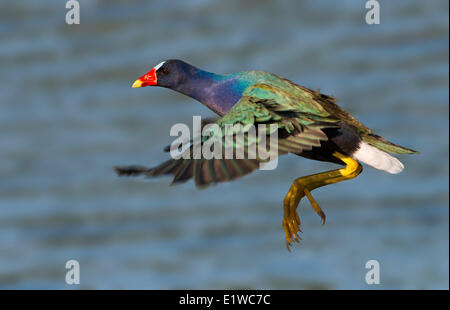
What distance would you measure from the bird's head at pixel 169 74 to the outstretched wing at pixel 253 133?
1034mm

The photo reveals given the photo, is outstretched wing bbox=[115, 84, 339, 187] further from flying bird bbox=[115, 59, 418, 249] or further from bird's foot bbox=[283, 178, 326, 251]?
bird's foot bbox=[283, 178, 326, 251]

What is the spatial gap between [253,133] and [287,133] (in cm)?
27

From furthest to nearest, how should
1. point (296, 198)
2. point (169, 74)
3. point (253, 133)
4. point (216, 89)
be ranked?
point (169, 74) < point (216, 89) < point (253, 133) < point (296, 198)

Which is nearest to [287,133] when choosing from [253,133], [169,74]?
[253,133]

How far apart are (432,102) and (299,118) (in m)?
15.9

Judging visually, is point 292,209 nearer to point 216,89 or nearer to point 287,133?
point 287,133

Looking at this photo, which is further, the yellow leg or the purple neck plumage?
the purple neck plumage

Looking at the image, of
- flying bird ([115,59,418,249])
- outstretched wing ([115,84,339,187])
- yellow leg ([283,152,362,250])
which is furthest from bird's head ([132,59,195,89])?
yellow leg ([283,152,362,250])

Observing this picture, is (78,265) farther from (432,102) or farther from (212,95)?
(212,95)

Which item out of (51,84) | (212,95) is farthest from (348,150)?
(51,84)

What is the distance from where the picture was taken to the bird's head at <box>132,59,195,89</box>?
8156 mm

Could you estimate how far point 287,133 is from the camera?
22.6 feet

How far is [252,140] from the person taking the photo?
679 centimetres

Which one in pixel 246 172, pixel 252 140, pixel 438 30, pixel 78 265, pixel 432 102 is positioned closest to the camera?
pixel 246 172
